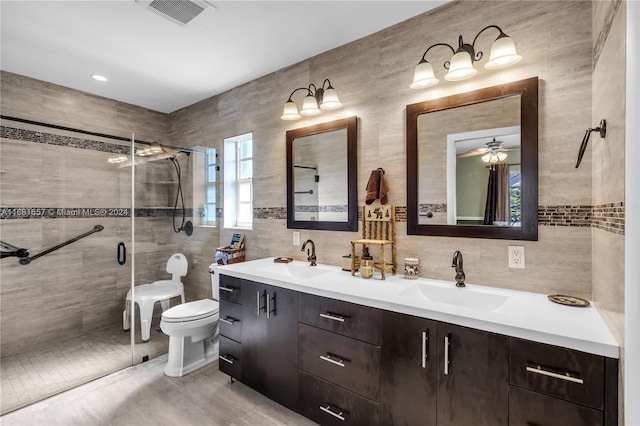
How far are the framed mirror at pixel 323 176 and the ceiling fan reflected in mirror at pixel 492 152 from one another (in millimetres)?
831

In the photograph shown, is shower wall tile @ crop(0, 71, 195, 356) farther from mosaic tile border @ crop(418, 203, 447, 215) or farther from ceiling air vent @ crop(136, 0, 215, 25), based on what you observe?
mosaic tile border @ crop(418, 203, 447, 215)

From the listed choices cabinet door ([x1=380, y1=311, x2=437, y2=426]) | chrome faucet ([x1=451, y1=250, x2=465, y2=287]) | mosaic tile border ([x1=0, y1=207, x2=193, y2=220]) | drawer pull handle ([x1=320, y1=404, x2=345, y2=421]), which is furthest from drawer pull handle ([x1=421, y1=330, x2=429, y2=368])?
mosaic tile border ([x1=0, y1=207, x2=193, y2=220])

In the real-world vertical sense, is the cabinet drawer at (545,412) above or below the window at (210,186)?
below

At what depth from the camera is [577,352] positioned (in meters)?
1.11

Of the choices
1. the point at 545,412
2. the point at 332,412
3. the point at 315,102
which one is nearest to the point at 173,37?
the point at 315,102

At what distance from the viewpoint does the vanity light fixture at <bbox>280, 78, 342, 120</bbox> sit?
7.75ft

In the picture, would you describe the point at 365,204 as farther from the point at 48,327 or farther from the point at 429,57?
the point at 48,327

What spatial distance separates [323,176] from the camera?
101 inches

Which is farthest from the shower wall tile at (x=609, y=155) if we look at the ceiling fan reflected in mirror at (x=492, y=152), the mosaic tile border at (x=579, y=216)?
the ceiling fan reflected in mirror at (x=492, y=152)

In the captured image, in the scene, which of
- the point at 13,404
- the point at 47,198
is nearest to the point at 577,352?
the point at 13,404

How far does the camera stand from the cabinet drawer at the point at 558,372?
109 centimetres

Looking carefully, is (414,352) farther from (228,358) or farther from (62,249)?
(62,249)

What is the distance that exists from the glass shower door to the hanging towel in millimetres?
2443

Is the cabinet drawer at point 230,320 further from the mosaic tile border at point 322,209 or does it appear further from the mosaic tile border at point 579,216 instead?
the mosaic tile border at point 579,216
